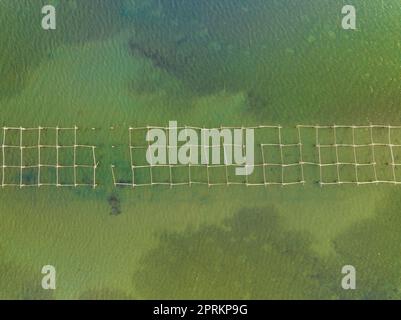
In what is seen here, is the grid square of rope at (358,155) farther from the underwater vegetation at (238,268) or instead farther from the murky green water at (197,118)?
the underwater vegetation at (238,268)

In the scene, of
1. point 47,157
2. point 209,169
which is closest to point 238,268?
point 209,169

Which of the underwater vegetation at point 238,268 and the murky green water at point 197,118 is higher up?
the murky green water at point 197,118

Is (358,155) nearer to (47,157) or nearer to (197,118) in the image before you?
(197,118)

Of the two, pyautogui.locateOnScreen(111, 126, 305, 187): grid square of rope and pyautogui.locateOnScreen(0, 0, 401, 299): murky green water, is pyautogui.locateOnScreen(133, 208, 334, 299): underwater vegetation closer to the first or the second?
pyautogui.locateOnScreen(0, 0, 401, 299): murky green water

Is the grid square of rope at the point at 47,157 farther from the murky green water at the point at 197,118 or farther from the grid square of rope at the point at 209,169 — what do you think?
the grid square of rope at the point at 209,169

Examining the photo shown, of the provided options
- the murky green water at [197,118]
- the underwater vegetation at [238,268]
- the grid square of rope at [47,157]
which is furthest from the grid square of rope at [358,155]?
the grid square of rope at [47,157]

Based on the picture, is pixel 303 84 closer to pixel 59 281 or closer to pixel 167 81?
pixel 167 81
